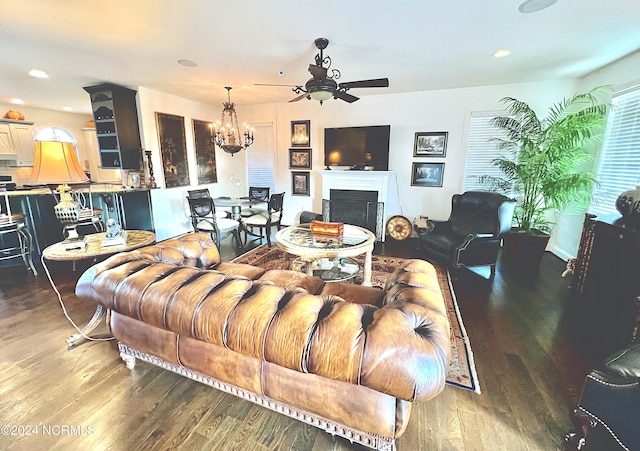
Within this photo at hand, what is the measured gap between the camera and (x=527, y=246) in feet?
12.1

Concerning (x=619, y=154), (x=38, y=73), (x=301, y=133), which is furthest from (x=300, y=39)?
(x=619, y=154)

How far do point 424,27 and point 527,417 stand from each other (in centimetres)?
300

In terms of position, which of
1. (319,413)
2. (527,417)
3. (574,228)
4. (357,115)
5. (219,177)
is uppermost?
(357,115)

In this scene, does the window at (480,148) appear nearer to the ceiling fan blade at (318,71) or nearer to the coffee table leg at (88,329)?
the ceiling fan blade at (318,71)

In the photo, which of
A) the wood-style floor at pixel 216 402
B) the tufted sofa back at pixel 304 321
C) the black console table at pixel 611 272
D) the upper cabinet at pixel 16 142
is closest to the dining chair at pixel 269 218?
the wood-style floor at pixel 216 402

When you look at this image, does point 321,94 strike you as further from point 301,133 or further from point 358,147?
point 301,133

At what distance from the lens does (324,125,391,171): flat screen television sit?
16.3 ft

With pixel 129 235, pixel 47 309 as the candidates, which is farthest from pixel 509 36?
pixel 47 309

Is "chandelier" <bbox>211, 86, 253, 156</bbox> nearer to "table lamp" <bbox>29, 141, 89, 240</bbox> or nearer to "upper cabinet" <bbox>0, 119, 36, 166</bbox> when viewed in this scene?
"table lamp" <bbox>29, 141, 89, 240</bbox>

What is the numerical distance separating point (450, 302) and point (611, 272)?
1.36m

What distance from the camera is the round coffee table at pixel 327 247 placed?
2621mm

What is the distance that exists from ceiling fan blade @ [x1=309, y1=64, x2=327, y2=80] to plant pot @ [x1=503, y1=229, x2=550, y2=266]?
300cm

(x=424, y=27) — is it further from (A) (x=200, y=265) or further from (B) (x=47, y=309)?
(B) (x=47, y=309)

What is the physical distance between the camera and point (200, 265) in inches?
83.8
